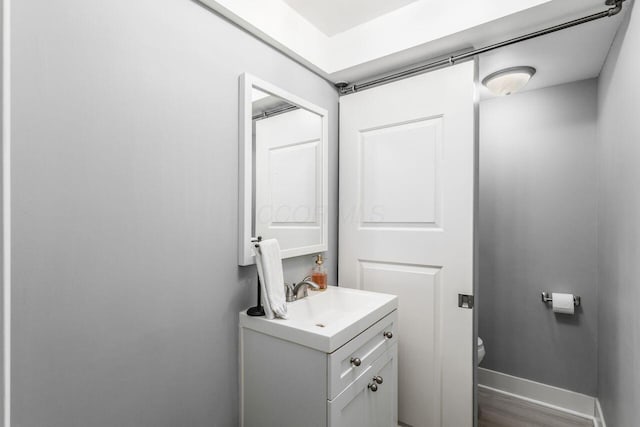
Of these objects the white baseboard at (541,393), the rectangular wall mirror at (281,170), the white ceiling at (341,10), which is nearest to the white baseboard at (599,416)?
the white baseboard at (541,393)

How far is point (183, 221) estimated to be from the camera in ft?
3.81

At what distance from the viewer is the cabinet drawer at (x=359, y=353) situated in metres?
1.12

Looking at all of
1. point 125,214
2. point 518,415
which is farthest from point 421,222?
point 518,415

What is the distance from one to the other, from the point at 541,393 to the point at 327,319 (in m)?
1.74

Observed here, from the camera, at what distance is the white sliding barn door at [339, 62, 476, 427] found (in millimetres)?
1560

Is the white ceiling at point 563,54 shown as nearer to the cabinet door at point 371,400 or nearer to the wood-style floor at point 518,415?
the cabinet door at point 371,400

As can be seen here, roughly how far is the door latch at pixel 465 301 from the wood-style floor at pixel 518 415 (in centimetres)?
91

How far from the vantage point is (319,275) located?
68.6 inches

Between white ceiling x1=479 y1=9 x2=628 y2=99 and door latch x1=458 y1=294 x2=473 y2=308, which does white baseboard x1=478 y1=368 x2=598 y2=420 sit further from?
white ceiling x1=479 y1=9 x2=628 y2=99

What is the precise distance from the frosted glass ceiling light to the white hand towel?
64.6 inches

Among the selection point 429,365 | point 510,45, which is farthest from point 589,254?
point 510,45

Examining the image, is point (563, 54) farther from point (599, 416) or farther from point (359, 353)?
point (599, 416)

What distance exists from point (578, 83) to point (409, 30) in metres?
1.28

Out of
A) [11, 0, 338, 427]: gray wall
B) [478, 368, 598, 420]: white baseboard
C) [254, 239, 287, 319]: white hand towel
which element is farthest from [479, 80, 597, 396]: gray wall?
[11, 0, 338, 427]: gray wall
